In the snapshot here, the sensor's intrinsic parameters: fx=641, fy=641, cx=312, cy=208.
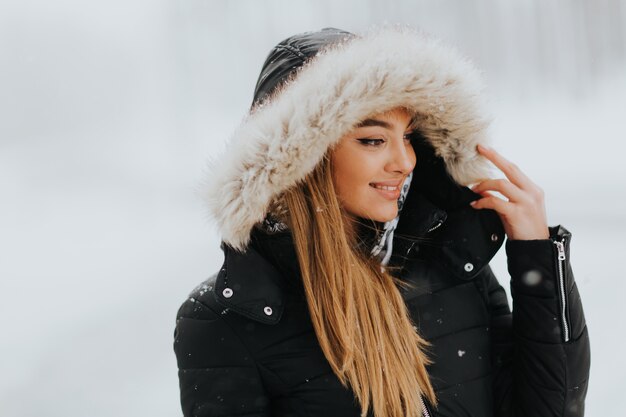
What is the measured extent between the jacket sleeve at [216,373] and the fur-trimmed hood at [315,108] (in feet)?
0.64

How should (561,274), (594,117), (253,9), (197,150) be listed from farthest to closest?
(253,9), (594,117), (197,150), (561,274)

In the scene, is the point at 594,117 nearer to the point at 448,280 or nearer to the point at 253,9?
the point at 253,9

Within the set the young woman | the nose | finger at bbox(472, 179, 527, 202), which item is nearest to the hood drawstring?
the young woman

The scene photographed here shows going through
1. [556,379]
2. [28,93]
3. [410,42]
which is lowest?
[556,379]

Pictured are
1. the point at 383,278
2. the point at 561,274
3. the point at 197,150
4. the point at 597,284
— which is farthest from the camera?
the point at 197,150

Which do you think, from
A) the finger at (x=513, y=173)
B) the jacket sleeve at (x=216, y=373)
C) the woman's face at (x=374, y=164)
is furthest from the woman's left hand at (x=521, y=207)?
the jacket sleeve at (x=216, y=373)

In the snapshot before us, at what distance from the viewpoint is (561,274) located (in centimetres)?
144

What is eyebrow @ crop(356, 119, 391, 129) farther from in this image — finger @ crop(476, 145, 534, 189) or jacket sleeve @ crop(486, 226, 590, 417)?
jacket sleeve @ crop(486, 226, 590, 417)

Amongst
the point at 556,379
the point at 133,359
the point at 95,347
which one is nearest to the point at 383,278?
the point at 556,379

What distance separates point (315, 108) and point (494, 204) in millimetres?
506

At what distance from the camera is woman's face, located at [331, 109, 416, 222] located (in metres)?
1.49

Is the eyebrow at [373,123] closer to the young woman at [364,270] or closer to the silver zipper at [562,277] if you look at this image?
the young woman at [364,270]

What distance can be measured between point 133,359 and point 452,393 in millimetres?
2524

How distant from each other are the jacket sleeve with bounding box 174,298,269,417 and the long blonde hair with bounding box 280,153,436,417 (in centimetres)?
18
